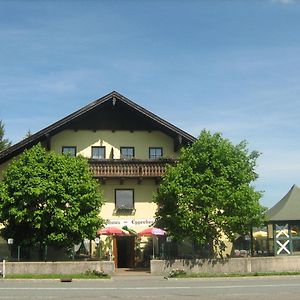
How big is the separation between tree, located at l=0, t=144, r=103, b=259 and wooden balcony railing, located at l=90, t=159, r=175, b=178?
3466 millimetres

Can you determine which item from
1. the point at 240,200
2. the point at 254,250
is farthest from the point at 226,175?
the point at 254,250

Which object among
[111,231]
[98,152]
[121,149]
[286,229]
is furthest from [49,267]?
[286,229]

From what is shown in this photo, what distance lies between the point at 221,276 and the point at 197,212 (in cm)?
360

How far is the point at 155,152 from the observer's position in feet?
121

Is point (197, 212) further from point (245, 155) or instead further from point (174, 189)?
point (245, 155)

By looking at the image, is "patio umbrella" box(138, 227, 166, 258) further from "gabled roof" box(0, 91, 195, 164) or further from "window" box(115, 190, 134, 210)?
"gabled roof" box(0, 91, 195, 164)

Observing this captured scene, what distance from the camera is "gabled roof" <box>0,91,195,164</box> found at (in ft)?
113

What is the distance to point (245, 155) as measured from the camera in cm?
3052

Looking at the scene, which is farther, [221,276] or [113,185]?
[113,185]

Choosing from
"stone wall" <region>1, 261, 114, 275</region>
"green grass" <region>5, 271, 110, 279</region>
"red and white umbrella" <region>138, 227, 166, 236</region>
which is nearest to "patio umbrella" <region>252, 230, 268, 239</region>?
"red and white umbrella" <region>138, 227, 166, 236</region>

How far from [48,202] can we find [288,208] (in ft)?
45.9

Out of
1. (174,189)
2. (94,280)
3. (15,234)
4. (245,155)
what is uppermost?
(245,155)

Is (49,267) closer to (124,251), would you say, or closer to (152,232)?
(152,232)

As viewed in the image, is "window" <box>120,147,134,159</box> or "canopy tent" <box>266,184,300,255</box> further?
"window" <box>120,147,134,159</box>
